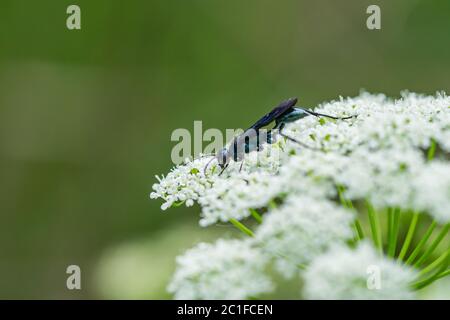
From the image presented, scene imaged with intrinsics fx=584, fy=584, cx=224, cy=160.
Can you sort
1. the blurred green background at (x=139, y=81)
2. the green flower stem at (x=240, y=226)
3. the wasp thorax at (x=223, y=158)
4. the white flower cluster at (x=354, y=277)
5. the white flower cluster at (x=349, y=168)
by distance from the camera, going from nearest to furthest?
the white flower cluster at (x=354, y=277), the white flower cluster at (x=349, y=168), the green flower stem at (x=240, y=226), the wasp thorax at (x=223, y=158), the blurred green background at (x=139, y=81)

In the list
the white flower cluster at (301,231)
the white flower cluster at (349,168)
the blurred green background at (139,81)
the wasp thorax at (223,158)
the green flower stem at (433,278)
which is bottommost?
the green flower stem at (433,278)

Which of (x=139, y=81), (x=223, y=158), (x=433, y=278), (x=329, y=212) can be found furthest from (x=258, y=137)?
(x=139, y=81)

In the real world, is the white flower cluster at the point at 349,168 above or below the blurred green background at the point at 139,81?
below

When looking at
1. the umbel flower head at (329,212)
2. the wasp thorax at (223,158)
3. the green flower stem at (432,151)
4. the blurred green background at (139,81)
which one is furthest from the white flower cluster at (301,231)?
the blurred green background at (139,81)

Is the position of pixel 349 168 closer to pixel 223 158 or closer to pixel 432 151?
pixel 432 151

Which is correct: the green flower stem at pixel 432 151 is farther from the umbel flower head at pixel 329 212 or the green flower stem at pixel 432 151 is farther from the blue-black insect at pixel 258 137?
the blue-black insect at pixel 258 137
